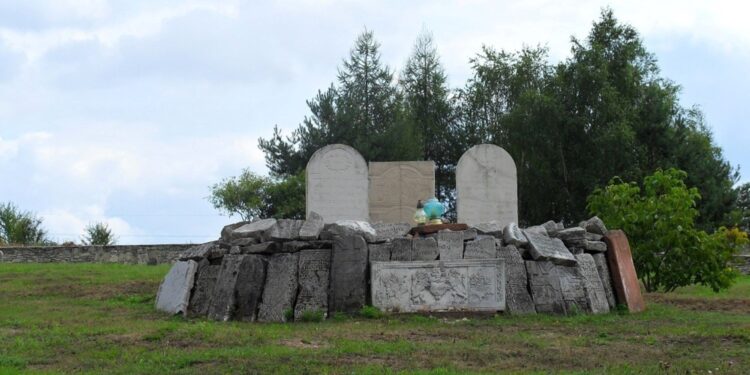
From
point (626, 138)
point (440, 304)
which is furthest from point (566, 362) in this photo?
point (626, 138)

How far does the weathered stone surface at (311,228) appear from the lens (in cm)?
1158

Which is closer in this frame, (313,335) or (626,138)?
(313,335)

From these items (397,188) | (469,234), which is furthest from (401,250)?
(397,188)

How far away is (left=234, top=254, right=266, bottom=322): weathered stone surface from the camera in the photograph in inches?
444

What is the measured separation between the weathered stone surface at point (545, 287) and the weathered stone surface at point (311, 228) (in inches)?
105

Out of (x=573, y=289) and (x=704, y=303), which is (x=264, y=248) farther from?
(x=704, y=303)

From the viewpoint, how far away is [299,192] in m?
36.8

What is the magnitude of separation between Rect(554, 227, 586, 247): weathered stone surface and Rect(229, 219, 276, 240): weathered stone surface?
3.91 m

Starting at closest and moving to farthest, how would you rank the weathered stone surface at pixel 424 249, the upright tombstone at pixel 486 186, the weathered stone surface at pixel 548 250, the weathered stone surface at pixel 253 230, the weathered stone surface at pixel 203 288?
the weathered stone surface at pixel 424 249
the weathered stone surface at pixel 548 250
the weathered stone surface at pixel 203 288
the weathered stone surface at pixel 253 230
the upright tombstone at pixel 486 186

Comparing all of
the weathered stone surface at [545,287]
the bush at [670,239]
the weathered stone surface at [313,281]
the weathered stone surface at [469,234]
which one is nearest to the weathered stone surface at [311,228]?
the weathered stone surface at [313,281]

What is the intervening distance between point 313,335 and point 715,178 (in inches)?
996

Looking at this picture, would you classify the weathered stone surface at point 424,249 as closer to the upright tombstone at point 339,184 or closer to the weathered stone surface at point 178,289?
the weathered stone surface at point 178,289

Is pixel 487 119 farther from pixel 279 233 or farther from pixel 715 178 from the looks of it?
pixel 279 233

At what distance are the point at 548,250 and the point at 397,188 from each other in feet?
19.5
